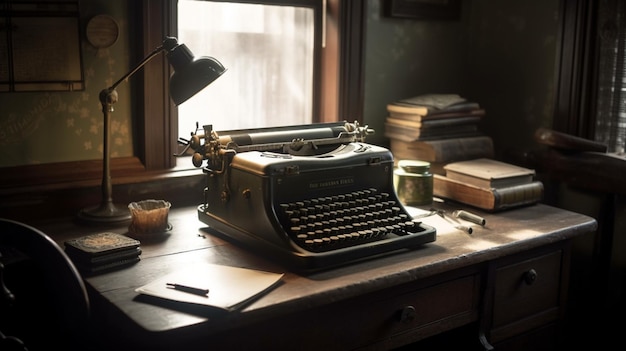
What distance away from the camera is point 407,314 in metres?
1.97

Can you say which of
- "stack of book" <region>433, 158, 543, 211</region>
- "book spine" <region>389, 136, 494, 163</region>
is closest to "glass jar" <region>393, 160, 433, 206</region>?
"stack of book" <region>433, 158, 543, 211</region>

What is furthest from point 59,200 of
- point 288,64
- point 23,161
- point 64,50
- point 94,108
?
point 288,64

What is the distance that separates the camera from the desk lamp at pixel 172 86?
210 cm

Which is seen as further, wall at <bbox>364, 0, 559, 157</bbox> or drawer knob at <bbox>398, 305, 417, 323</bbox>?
wall at <bbox>364, 0, 559, 157</bbox>

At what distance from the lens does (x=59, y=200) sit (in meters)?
2.26

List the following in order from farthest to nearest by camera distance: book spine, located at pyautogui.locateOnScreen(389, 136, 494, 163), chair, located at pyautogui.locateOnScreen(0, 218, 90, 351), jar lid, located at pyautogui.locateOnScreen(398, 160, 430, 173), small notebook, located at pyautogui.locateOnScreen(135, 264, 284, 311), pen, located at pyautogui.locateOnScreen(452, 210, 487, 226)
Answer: book spine, located at pyautogui.locateOnScreen(389, 136, 494, 163)
jar lid, located at pyautogui.locateOnScreen(398, 160, 430, 173)
pen, located at pyautogui.locateOnScreen(452, 210, 487, 226)
small notebook, located at pyautogui.locateOnScreen(135, 264, 284, 311)
chair, located at pyautogui.locateOnScreen(0, 218, 90, 351)

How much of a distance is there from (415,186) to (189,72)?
3.03 feet

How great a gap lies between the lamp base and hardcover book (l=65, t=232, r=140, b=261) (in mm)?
217

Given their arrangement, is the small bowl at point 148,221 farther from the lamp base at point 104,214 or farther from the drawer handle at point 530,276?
the drawer handle at point 530,276

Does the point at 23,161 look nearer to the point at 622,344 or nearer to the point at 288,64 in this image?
the point at 288,64

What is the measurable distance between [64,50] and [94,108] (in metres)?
0.21

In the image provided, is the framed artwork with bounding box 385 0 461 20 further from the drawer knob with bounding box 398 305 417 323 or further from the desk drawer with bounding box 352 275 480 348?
the drawer knob with bounding box 398 305 417 323

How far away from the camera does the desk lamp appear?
2.10 m

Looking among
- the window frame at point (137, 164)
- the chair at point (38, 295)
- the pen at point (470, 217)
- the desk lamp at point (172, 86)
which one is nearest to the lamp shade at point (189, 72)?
the desk lamp at point (172, 86)
